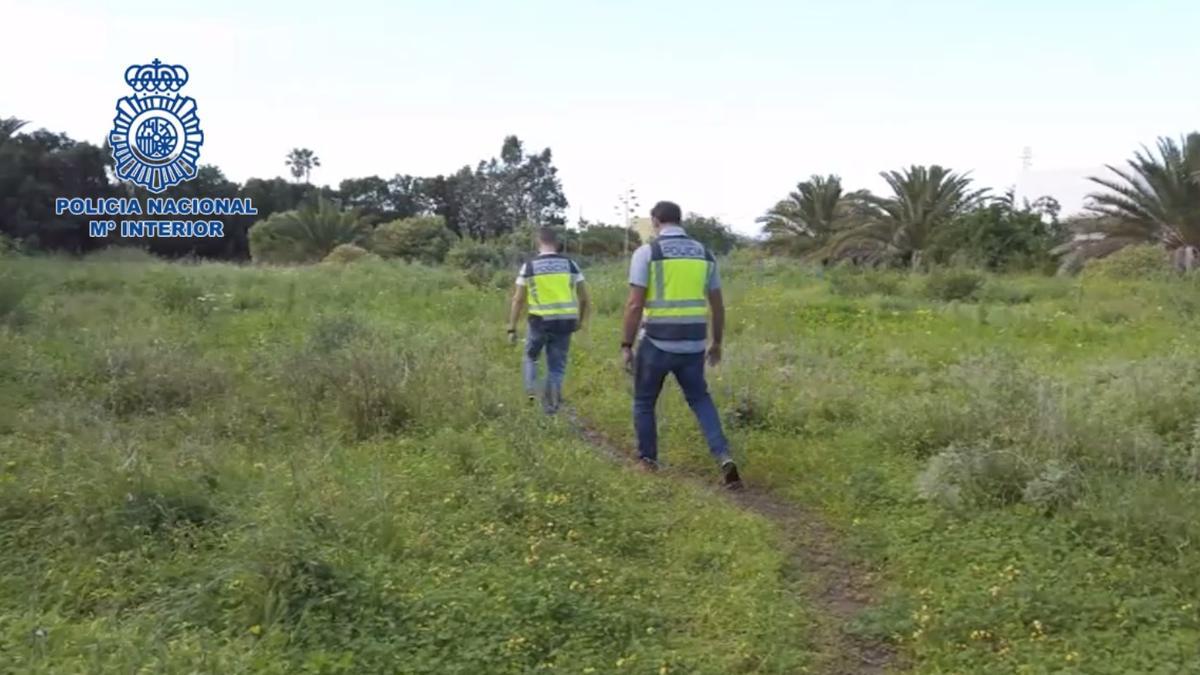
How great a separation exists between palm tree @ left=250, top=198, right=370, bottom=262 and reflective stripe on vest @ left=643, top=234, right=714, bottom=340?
3503 cm

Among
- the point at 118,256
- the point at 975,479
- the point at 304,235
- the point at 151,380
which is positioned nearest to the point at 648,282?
the point at 975,479

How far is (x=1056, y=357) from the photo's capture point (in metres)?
10.6

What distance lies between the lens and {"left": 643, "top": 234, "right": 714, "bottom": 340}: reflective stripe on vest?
19.7ft

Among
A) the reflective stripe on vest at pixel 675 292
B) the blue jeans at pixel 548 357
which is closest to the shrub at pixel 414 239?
the blue jeans at pixel 548 357

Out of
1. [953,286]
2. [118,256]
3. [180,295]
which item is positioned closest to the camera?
[180,295]

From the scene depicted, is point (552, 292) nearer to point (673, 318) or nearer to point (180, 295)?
point (673, 318)

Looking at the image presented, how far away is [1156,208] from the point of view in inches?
964

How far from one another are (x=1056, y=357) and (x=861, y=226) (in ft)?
76.2

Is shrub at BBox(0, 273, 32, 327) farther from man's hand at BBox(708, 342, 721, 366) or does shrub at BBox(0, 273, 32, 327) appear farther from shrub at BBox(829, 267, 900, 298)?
shrub at BBox(829, 267, 900, 298)

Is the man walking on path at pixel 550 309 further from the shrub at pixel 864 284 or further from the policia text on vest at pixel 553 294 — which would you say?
the shrub at pixel 864 284

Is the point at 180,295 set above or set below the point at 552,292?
below

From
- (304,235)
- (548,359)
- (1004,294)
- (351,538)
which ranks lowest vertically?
Answer: (351,538)

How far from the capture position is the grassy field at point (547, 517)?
3611 mm

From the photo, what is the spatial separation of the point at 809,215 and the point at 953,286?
818 inches
